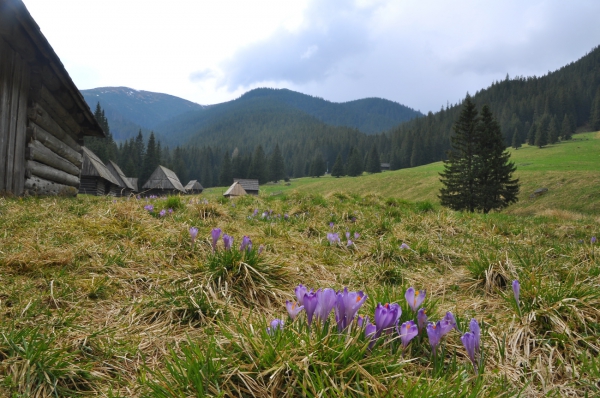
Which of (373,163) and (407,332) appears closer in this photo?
(407,332)

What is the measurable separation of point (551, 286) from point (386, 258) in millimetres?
1824

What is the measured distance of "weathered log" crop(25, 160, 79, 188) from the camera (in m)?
8.38

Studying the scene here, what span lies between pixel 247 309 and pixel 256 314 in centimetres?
11

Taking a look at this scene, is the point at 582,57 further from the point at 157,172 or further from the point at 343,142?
the point at 157,172

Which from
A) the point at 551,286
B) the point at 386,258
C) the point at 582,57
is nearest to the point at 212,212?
the point at 386,258

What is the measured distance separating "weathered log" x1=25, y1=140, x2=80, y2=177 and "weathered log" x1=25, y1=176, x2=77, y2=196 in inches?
21.4

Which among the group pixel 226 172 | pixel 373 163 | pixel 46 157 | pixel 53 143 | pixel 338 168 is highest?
pixel 373 163

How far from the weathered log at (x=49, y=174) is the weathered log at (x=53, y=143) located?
604 millimetres

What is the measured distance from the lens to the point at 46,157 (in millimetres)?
9430

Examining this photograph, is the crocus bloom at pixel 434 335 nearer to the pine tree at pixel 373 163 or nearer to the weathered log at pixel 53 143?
the weathered log at pixel 53 143

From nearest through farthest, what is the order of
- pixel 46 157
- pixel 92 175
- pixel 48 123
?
pixel 46 157
pixel 48 123
pixel 92 175

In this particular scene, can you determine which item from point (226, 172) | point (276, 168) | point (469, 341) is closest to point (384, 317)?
point (469, 341)

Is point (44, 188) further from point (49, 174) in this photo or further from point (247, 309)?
point (247, 309)

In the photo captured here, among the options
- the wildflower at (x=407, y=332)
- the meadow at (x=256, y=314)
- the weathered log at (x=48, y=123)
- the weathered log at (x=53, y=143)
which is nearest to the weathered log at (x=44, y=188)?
the weathered log at (x=53, y=143)
